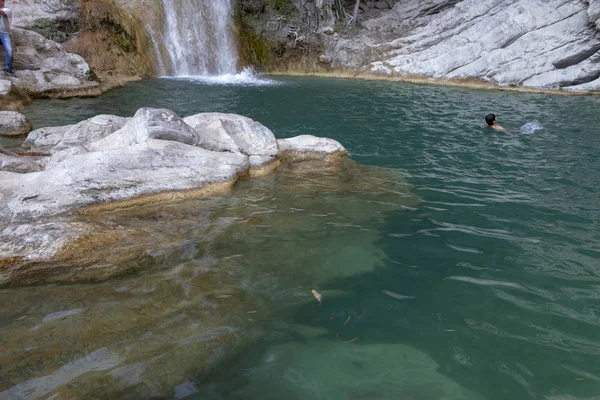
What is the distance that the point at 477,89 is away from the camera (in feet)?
73.2

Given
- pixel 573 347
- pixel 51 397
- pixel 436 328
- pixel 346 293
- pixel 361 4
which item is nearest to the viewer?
pixel 51 397

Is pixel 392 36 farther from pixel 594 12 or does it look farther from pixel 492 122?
pixel 492 122

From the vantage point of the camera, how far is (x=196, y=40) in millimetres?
24609

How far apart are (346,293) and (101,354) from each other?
233 cm

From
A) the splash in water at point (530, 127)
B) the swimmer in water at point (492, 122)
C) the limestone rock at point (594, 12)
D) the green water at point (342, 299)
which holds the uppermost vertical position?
the limestone rock at point (594, 12)

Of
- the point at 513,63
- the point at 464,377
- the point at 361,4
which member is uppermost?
the point at 361,4

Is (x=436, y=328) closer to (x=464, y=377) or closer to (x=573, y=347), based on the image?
(x=464, y=377)

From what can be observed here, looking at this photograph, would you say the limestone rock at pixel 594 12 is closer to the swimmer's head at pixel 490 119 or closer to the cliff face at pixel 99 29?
the swimmer's head at pixel 490 119

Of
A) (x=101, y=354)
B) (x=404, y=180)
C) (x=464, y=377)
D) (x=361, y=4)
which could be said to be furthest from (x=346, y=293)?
(x=361, y=4)

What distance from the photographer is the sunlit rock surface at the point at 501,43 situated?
850 inches

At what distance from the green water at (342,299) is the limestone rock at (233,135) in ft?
2.66

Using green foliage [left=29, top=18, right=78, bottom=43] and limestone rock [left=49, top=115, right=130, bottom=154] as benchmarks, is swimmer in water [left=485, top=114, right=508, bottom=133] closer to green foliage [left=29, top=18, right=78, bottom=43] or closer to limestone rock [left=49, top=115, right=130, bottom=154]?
limestone rock [left=49, top=115, right=130, bottom=154]

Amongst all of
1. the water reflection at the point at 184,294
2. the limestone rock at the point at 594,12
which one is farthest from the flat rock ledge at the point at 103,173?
the limestone rock at the point at 594,12

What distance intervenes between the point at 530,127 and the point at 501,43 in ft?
43.9
